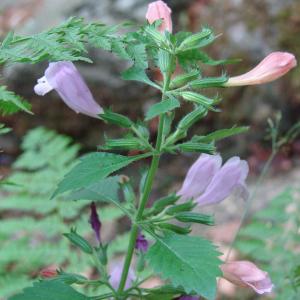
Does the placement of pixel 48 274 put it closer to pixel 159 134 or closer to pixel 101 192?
pixel 101 192

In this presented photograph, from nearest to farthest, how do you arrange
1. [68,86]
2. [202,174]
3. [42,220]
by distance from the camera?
[68,86] < [202,174] < [42,220]

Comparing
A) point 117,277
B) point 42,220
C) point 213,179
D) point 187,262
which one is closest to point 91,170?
point 187,262

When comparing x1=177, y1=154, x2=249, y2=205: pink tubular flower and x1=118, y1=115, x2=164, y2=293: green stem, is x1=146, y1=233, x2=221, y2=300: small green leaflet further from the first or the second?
x1=177, y1=154, x2=249, y2=205: pink tubular flower

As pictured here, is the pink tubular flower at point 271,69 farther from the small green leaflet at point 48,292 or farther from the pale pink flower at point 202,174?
the small green leaflet at point 48,292

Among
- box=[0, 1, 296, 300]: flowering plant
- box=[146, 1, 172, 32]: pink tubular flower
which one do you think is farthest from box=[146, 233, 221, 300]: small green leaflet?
box=[146, 1, 172, 32]: pink tubular flower

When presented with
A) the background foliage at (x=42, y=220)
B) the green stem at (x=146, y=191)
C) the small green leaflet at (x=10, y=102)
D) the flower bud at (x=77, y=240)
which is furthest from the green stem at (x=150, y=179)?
the background foliage at (x=42, y=220)

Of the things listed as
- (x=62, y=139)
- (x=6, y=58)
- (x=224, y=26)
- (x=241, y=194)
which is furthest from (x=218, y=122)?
(x=6, y=58)

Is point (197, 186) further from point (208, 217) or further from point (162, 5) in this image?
point (162, 5)
